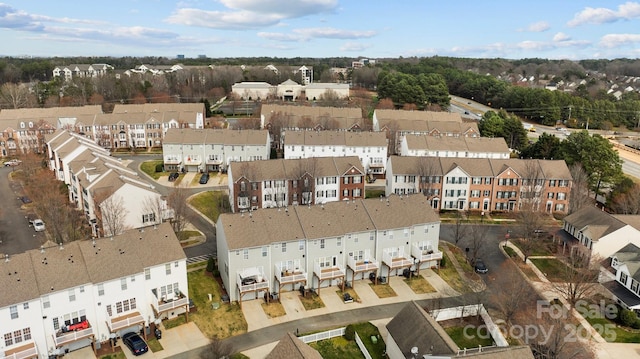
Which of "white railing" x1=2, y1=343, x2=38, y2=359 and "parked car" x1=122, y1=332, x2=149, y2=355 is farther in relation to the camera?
"parked car" x1=122, y1=332, x2=149, y2=355

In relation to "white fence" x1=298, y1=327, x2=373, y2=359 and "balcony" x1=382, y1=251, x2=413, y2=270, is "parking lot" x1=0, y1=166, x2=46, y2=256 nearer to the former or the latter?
"white fence" x1=298, y1=327, x2=373, y2=359

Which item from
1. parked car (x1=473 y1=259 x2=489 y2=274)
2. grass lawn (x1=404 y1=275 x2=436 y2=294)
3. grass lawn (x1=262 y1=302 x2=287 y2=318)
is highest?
parked car (x1=473 y1=259 x2=489 y2=274)

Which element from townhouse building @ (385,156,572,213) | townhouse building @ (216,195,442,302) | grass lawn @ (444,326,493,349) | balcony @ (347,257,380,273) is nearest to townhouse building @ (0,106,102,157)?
townhouse building @ (216,195,442,302)

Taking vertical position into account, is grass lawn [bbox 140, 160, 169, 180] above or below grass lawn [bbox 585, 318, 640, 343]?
above

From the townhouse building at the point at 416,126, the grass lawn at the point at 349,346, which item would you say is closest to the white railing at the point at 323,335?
the grass lawn at the point at 349,346

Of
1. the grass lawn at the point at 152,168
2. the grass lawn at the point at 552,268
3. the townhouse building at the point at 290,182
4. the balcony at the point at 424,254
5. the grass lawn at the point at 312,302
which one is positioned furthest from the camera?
the grass lawn at the point at 152,168

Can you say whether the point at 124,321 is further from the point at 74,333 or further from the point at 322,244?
the point at 322,244

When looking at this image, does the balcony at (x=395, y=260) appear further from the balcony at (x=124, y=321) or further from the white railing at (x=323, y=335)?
the balcony at (x=124, y=321)
